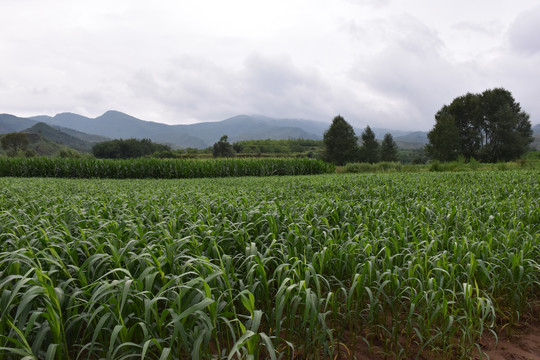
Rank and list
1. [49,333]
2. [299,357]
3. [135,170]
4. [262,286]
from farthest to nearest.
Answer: [135,170] < [262,286] < [299,357] < [49,333]

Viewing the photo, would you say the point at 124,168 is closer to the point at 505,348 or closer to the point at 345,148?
the point at 505,348

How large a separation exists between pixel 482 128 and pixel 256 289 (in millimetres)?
56945

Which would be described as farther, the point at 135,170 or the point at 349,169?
the point at 349,169

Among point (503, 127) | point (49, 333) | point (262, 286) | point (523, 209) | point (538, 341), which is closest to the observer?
point (49, 333)

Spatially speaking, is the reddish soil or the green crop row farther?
the green crop row

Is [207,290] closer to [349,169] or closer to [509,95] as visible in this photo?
[349,169]

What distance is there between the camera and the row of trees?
2212 inches

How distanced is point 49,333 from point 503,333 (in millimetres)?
3417

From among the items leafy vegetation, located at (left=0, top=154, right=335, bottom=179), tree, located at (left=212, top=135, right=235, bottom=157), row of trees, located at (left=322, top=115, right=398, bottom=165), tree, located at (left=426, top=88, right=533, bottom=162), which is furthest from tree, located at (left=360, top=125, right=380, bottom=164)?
leafy vegetation, located at (left=0, top=154, right=335, bottom=179)

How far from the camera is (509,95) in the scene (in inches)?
1885

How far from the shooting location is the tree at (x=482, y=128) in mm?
42656

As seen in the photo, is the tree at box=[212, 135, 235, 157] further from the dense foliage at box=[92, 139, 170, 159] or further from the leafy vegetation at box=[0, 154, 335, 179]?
the leafy vegetation at box=[0, 154, 335, 179]

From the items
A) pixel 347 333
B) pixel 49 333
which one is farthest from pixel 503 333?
pixel 49 333

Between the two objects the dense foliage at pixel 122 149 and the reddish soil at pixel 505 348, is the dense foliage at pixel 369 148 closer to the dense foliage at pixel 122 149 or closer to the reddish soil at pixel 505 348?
the dense foliage at pixel 122 149
